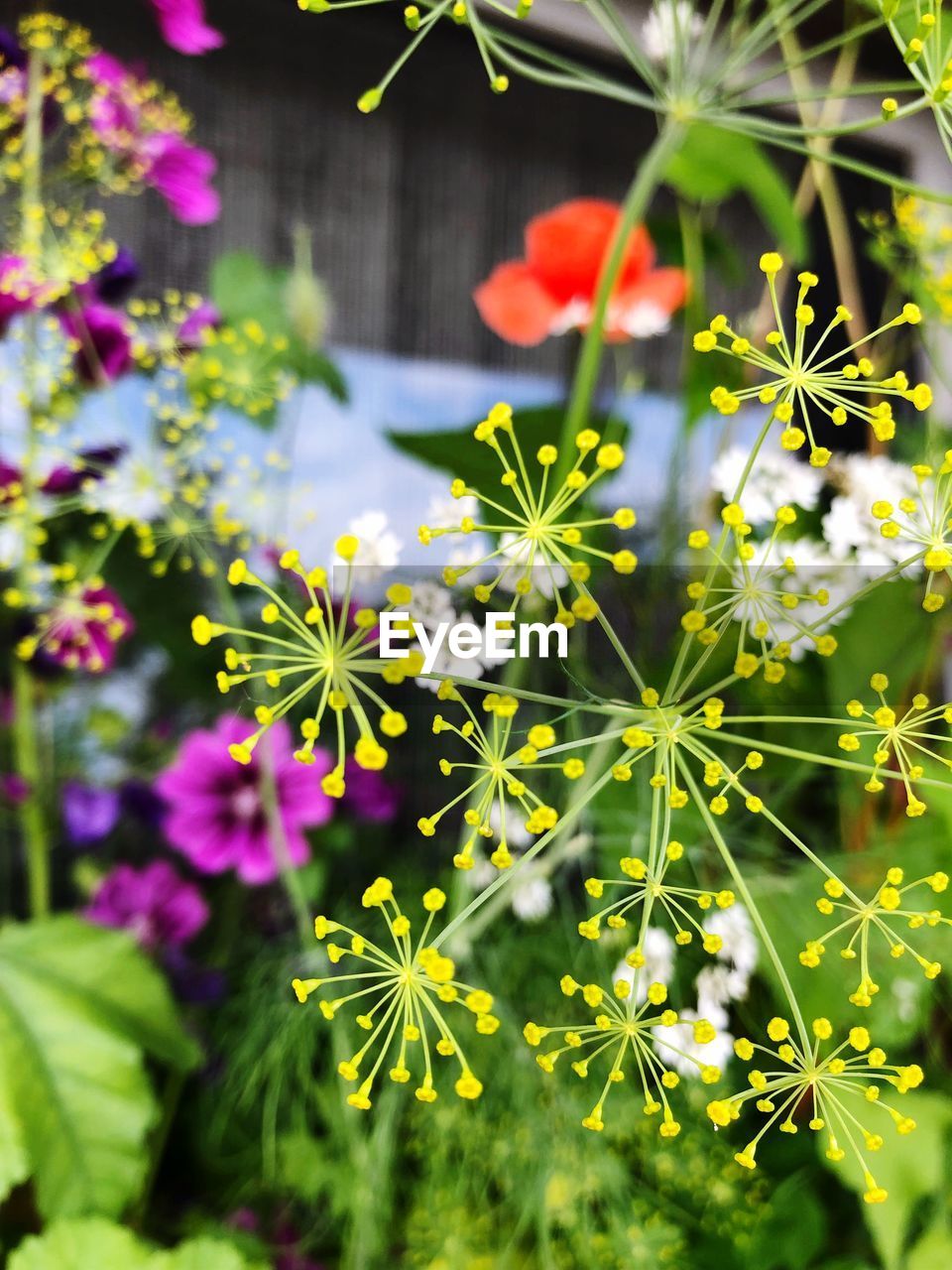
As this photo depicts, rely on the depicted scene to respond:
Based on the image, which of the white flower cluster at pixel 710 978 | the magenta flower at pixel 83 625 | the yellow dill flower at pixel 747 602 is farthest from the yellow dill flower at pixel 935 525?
the magenta flower at pixel 83 625

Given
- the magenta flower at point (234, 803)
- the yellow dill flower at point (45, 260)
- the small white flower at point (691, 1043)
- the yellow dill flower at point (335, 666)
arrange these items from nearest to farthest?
the yellow dill flower at point (335, 666) < the small white flower at point (691, 1043) < the yellow dill flower at point (45, 260) < the magenta flower at point (234, 803)

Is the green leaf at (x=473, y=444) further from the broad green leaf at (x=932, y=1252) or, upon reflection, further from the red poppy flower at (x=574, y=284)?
the broad green leaf at (x=932, y=1252)

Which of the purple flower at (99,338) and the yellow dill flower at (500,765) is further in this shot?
the purple flower at (99,338)

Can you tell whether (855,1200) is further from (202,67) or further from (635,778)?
(202,67)

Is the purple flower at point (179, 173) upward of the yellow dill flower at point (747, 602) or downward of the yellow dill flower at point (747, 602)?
upward

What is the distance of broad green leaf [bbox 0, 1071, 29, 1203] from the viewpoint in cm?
40

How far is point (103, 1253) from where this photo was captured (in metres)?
0.41

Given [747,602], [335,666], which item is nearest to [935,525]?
[747,602]

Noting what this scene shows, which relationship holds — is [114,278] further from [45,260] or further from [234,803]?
[234,803]

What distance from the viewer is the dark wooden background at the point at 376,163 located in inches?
24.1

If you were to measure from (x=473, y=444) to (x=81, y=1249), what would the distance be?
372 millimetres

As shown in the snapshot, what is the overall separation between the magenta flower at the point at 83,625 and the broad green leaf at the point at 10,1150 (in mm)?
197

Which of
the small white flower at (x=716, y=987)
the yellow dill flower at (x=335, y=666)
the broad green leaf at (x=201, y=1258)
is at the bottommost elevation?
the broad green leaf at (x=201, y=1258)

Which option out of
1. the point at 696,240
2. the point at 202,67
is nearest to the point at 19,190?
the point at 202,67
